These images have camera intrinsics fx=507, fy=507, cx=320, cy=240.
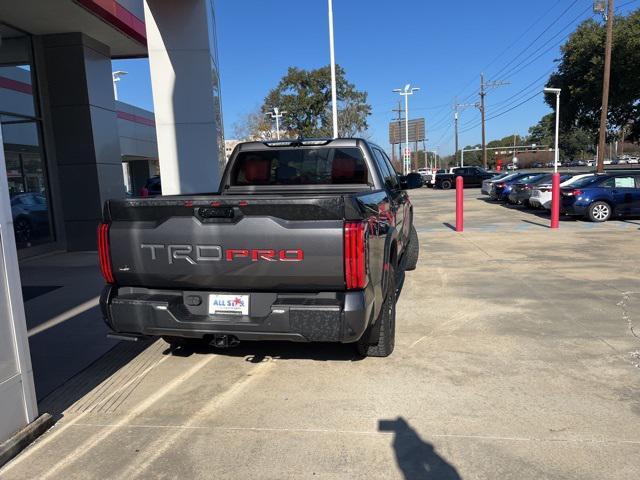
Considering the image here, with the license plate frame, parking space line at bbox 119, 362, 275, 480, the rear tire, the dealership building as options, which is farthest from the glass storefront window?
the rear tire

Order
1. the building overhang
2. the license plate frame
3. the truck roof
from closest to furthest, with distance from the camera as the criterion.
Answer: the license plate frame, the truck roof, the building overhang

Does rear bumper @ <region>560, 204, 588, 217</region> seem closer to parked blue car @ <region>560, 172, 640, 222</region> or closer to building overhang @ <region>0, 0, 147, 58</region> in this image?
parked blue car @ <region>560, 172, 640, 222</region>

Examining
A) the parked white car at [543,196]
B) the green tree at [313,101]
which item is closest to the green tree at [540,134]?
the green tree at [313,101]

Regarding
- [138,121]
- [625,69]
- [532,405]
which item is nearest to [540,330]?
[532,405]

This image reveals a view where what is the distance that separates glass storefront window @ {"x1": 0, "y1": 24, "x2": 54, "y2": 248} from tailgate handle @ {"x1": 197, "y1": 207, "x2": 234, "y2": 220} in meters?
8.26

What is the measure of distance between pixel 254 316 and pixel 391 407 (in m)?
1.20

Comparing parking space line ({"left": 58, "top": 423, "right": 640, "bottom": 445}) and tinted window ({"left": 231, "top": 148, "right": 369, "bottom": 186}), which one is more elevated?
tinted window ({"left": 231, "top": 148, "right": 369, "bottom": 186})

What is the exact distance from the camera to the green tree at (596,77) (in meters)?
28.5

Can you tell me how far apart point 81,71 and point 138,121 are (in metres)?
18.7

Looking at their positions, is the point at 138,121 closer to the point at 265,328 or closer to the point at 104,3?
Answer: the point at 104,3

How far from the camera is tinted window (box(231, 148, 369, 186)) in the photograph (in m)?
5.39

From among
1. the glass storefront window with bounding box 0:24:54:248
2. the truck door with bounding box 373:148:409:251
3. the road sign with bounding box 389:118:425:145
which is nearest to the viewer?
the truck door with bounding box 373:148:409:251

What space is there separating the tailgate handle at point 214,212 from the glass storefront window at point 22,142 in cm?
826

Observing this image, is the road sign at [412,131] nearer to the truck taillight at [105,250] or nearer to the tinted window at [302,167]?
the tinted window at [302,167]
